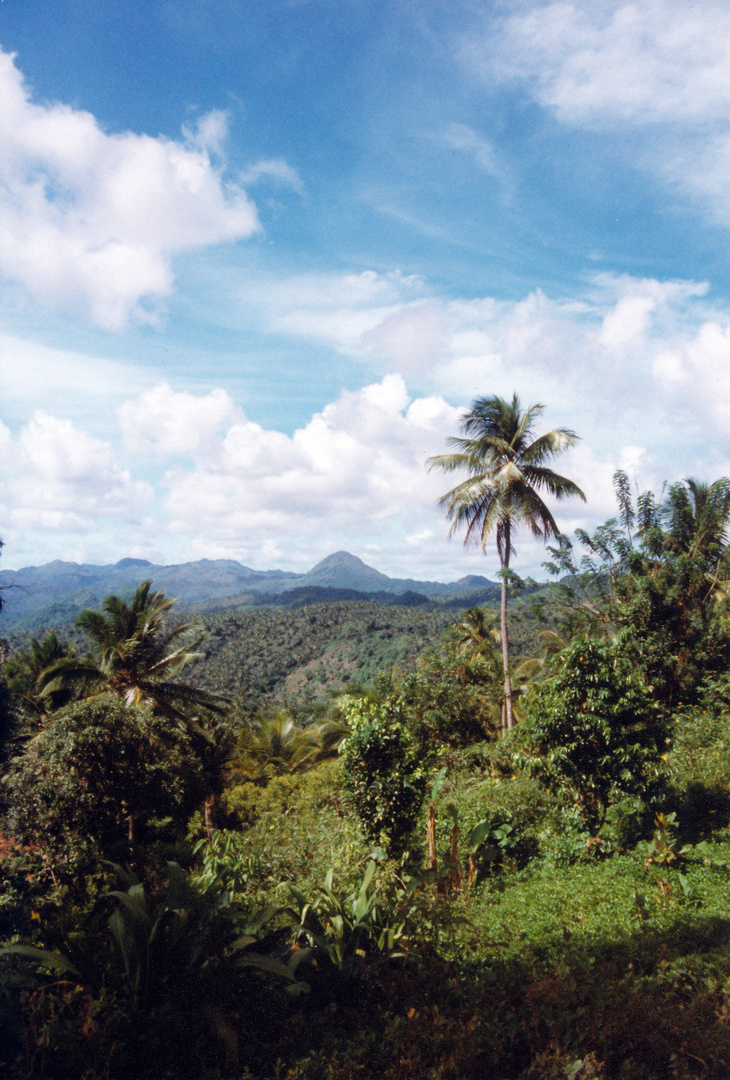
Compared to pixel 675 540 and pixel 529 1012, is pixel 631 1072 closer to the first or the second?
pixel 529 1012

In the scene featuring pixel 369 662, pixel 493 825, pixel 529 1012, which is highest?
pixel 529 1012

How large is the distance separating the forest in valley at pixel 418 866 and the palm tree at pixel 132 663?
0.08m

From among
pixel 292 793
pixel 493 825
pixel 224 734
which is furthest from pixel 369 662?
pixel 493 825

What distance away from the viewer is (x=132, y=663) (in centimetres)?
1528

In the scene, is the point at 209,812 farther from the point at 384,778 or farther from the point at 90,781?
the point at 384,778

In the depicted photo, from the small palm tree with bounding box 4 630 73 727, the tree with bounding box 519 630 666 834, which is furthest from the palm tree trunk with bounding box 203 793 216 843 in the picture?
the tree with bounding box 519 630 666 834

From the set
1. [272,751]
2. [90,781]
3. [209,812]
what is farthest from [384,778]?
[272,751]

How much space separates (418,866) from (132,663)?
10.3 metres

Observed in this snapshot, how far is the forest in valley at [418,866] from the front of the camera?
374 centimetres

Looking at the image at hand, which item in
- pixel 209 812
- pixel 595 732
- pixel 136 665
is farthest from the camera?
pixel 136 665

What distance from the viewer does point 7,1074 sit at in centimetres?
322

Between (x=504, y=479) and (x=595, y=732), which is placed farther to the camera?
(x=504, y=479)

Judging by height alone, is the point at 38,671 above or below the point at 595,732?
below

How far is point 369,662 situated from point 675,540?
4644cm
